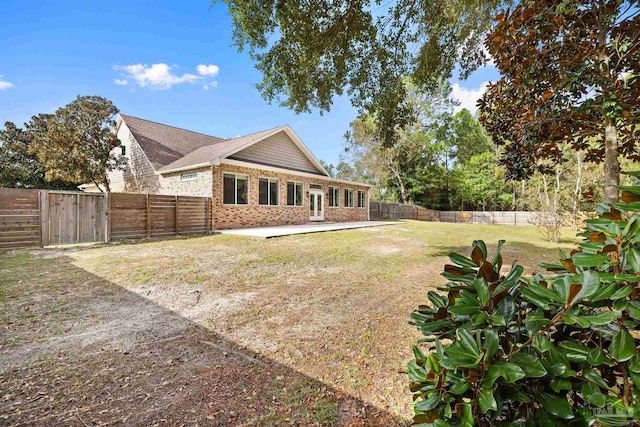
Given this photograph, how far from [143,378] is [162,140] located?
1782 cm

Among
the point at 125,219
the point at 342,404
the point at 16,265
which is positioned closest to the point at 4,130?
the point at 125,219

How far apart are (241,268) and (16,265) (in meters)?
4.81

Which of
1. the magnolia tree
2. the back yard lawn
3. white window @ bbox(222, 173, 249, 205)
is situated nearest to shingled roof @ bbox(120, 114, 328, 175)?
white window @ bbox(222, 173, 249, 205)

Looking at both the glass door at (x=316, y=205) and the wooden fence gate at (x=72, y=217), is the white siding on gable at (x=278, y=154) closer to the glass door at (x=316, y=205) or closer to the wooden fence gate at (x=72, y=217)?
the glass door at (x=316, y=205)

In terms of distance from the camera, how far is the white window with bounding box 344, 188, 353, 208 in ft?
68.0

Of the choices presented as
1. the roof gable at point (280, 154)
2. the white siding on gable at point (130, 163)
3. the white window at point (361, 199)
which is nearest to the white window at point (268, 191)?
the roof gable at point (280, 154)

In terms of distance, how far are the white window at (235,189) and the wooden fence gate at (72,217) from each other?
4.62 meters

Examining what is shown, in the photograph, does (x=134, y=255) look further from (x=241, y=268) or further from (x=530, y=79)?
(x=530, y=79)

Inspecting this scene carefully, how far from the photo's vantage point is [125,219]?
9.75m

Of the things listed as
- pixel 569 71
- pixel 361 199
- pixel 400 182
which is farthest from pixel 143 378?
pixel 400 182

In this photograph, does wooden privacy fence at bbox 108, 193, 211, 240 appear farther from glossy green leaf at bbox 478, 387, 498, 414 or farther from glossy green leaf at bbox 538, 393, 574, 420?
glossy green leaf at bbox 538, 393, 574, 420

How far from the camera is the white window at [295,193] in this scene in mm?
16031

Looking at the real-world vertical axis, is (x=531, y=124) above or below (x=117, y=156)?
below

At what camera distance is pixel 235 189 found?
13.4 meters
